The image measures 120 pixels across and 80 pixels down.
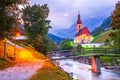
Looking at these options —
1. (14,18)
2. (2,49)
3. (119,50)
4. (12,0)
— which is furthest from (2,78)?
(119,50)

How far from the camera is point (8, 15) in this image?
69.1ft

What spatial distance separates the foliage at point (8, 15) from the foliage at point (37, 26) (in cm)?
5597

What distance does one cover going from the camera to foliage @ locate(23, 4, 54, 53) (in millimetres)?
79500

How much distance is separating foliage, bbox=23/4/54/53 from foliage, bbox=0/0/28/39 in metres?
56.0

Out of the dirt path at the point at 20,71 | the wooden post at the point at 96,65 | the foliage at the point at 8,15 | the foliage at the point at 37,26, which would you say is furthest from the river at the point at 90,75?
the foliage at the point at 8,15

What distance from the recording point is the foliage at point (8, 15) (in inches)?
788

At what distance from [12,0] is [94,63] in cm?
6322

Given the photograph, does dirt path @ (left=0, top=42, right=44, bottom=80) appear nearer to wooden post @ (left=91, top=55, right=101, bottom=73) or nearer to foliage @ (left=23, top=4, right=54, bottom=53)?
foliage @ (left=23, top=4, right=54, bottom=53)

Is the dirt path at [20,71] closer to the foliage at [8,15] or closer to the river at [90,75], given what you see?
the foliage at [8,15]

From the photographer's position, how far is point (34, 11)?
80312 millimetres

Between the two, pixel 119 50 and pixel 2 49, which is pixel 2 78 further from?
pixel 119 50

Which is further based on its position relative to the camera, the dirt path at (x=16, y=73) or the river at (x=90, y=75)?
the river at (x=90, y=75)

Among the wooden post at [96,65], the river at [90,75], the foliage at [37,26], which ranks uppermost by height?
the foliage at [37,26]

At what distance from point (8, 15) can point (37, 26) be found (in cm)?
5881
